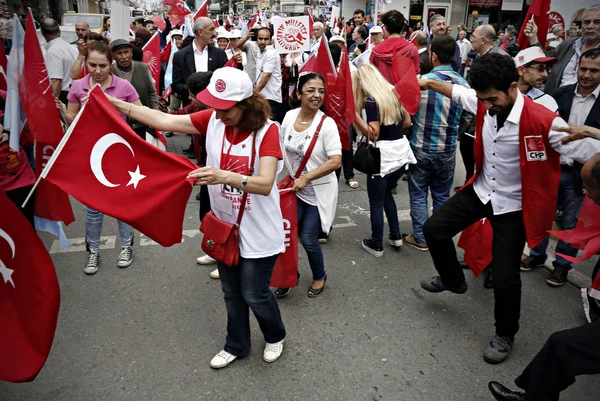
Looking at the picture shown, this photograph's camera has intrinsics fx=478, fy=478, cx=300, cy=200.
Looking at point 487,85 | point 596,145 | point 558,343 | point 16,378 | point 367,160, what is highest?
point 487,85

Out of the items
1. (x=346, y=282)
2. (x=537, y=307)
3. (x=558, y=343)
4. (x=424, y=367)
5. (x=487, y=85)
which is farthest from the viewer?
(x=346, y=282)

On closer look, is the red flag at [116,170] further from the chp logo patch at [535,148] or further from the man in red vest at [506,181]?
the chp logo patch at [535,148]

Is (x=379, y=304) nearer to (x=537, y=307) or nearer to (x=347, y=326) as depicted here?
(x=347, y=326)

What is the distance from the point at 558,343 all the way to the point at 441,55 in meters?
3.10

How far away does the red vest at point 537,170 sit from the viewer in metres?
2.94

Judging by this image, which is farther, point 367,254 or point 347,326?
point 367,254

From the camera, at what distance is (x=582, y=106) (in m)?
4.22

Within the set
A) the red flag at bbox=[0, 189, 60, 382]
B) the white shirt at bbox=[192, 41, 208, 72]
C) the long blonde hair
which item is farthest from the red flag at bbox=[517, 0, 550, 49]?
the red flag at bbox=[0, 189, 60, 382]

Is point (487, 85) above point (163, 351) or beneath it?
above

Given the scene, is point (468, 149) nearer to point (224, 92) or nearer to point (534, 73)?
point (534, 73)

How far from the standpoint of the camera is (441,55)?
4.61m

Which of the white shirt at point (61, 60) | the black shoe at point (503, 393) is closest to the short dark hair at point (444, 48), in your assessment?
the black shoe at point (503, 393)

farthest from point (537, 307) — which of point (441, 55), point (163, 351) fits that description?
point (163, 351)

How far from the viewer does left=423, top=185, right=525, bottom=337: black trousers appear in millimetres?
3162
